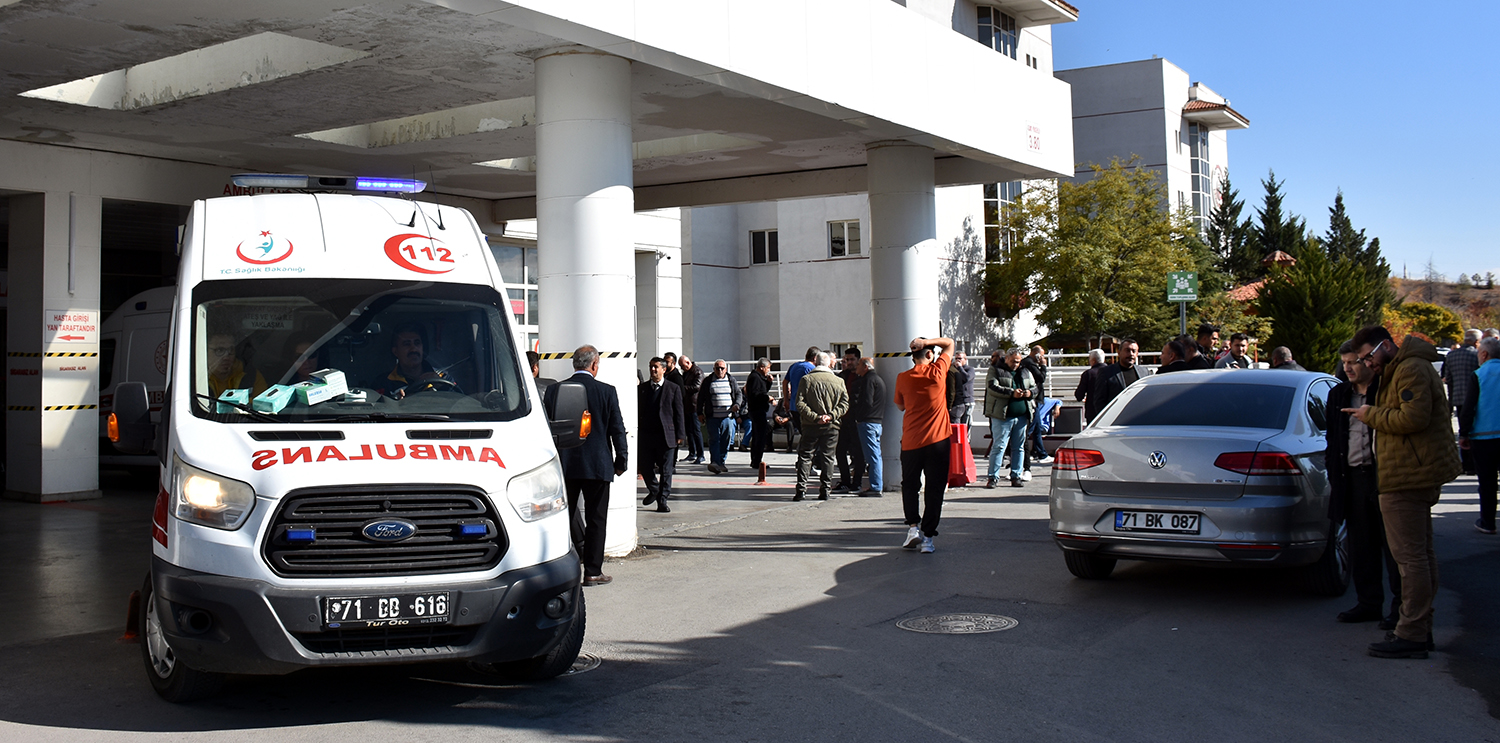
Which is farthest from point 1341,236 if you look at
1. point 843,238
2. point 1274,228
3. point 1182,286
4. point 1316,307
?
point 1182,286

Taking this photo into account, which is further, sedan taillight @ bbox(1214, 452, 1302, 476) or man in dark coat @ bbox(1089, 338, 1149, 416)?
man in dark coat @ bbox(1089, 338, 1149, 416)

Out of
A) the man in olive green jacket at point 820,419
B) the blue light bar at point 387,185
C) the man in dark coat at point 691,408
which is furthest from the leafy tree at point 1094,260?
the blue light bar at point 387,185

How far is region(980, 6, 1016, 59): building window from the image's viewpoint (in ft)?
128

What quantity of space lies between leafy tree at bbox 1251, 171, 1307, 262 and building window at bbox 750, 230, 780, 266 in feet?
125

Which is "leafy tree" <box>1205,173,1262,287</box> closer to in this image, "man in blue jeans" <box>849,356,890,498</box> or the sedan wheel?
"man in blue jeans" <box>849,356,890,498</box>

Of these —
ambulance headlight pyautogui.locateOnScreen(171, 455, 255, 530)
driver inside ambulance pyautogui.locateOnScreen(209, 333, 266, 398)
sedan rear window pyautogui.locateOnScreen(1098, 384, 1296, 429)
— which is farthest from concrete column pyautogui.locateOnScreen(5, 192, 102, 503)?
sedan rear window pyautogui.locateOnScreen(1098, 384, 1296, 429)

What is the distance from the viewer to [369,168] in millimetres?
16844

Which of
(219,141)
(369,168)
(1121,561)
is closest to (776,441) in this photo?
(369,168)

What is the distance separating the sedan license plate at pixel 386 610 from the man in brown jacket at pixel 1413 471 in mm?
4914

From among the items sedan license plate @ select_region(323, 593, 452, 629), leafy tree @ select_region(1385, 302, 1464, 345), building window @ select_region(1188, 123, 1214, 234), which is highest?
building window @ select_region(1188, 123, 1214, 234)

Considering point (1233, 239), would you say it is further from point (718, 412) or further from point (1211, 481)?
point (1211, 481)

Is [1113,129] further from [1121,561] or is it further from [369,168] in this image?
[1121,561]

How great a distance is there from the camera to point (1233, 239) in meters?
65.3

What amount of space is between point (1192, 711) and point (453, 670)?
3.79 metres
